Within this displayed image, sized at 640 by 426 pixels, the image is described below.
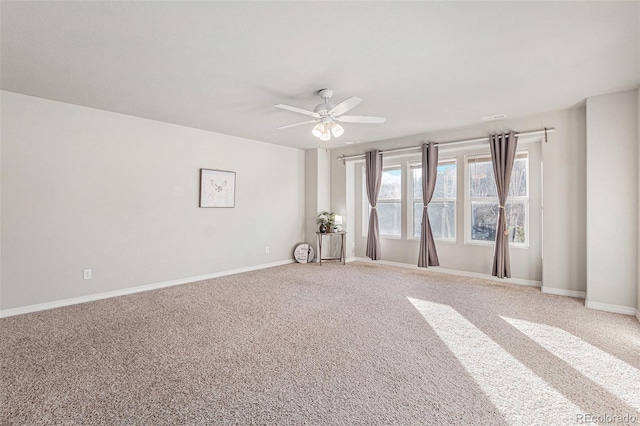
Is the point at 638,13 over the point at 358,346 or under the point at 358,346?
over

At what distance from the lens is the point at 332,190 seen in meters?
7.09

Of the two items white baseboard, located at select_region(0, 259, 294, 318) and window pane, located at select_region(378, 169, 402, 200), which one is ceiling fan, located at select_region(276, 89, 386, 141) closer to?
window pane, located at select_region(378, 169, 402, 200)

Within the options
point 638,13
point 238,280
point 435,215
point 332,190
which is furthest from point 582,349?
point 332,190

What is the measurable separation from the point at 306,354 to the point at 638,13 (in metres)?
3.46

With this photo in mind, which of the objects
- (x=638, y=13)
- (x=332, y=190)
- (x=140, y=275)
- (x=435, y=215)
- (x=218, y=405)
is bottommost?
(x=218, y=405)

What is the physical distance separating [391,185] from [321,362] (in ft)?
15.3

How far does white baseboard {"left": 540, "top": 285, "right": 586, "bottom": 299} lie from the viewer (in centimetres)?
413

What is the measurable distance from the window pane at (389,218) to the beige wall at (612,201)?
10.1 ft

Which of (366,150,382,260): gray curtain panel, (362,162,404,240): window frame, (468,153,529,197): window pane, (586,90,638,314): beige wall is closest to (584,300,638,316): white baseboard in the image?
(586,90,638,314): beige wall

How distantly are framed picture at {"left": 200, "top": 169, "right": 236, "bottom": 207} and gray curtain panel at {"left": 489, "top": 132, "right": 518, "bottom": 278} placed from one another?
175 inches

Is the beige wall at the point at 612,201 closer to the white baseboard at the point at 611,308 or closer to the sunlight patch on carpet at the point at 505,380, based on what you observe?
the white baseboard at the point at 611,308

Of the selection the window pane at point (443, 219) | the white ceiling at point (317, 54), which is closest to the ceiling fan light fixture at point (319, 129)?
the white ceiling at point (317, 54)

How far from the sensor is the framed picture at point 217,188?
5254mm

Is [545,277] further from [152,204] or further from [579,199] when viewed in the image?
[152,204]
